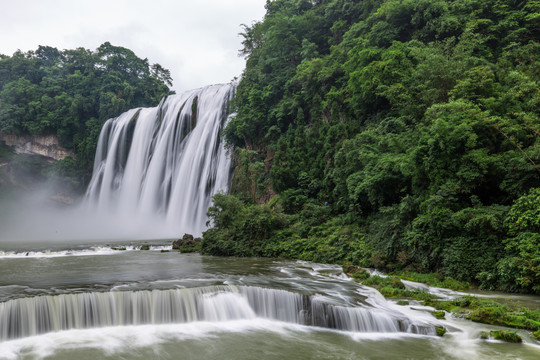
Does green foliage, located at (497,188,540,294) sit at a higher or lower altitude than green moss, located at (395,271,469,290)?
higher

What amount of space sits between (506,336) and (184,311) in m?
6.92

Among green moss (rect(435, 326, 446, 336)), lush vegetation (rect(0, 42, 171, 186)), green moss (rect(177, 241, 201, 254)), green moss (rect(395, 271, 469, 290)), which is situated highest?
lush vegetation (rect(0, 42, 171, 186))

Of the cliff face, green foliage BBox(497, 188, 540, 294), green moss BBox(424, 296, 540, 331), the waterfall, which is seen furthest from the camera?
the cliff face

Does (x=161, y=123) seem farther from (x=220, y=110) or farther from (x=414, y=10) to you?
(x=414, y=10)

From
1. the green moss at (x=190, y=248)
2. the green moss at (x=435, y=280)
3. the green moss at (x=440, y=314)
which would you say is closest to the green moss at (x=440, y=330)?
the green moss at (x=440, y=314)

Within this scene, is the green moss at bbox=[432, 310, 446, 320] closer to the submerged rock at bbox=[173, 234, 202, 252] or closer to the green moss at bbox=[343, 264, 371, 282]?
the green moss at bbox=[343, 264, 371, 282]

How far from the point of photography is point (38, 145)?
1721 inches

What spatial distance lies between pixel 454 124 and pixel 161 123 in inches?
1229

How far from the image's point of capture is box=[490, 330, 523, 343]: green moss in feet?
21.4

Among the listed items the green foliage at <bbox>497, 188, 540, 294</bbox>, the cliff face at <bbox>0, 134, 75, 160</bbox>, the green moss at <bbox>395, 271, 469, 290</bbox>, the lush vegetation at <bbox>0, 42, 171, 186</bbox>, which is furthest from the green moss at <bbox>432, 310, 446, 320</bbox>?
the cliff face at <bbox>0, 134, 75, 160</bbox>

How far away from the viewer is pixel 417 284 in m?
10.3

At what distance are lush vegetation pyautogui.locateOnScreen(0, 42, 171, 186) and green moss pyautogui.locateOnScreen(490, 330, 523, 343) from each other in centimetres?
4738

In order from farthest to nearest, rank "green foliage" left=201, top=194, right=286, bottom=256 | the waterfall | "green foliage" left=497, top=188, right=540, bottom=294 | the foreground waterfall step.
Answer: the waterfall → "green foliage" left=201, top=194, right=286, bottom=256 → "green foliage" left=497, top=188, right=540, bottom=294 → the foreground waterfall step

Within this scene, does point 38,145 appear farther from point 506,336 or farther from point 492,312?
point 506,336
